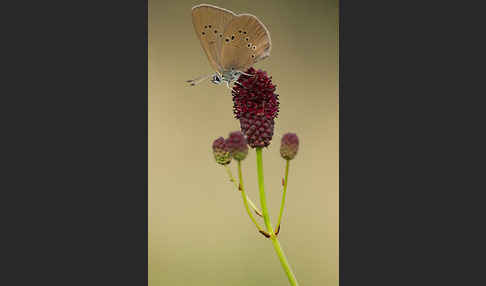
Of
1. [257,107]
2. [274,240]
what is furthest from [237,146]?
[274,240]

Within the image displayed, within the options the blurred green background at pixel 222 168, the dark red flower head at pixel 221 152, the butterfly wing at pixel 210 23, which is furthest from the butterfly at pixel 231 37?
the blurred green background at pixel 222 168

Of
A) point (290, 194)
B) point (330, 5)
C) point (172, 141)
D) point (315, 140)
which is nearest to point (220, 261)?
point (290, 194)

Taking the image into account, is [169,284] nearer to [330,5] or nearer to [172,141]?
[172,141]

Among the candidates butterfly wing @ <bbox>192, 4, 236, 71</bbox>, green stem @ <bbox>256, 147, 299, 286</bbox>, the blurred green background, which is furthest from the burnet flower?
the blurred green background

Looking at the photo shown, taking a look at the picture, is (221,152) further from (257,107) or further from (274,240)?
(274,240)

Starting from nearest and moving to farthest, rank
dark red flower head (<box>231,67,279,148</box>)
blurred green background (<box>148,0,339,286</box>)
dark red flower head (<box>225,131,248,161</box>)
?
1. dark red flower head (<box>225,131,248,161</box>)
2. dark red flower head (<box>231,67,279,148</box>)
3. blurred green background (<box>148,0,339,286</box>)

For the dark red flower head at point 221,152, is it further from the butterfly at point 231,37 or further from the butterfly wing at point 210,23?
the butterfly wing at point 210,23

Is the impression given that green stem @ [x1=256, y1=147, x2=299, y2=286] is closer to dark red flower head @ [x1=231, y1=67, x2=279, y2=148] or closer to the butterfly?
dark red flower head @ [x1=231, y1=67, x2=279, y2=148]
